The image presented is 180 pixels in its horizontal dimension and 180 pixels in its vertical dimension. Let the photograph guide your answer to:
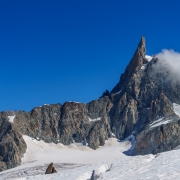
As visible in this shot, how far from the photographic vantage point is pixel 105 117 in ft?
622

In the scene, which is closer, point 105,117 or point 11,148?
point 11,148

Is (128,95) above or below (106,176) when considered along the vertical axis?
above

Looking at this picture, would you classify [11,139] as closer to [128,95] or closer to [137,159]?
[128,95]

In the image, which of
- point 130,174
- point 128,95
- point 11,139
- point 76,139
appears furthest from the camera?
point 128,95

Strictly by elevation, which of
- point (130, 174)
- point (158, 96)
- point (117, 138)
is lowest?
point (130, 174)

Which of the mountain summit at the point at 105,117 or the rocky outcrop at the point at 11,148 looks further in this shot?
the mountain summit at the point at 105,117

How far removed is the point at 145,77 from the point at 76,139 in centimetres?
Answer: 4988

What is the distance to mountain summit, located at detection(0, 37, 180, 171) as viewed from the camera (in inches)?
6693

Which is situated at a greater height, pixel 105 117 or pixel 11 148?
pixel 105 117

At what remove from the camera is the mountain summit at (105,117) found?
170 metres

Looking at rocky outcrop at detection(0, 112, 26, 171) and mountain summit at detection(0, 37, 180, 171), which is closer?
rocky outcrop at detection(0, 112, 26, 171)

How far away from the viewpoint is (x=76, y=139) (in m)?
181

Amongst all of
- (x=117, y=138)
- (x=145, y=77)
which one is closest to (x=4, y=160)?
(x=117, y=138)

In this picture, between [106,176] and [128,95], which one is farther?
[128,95]
